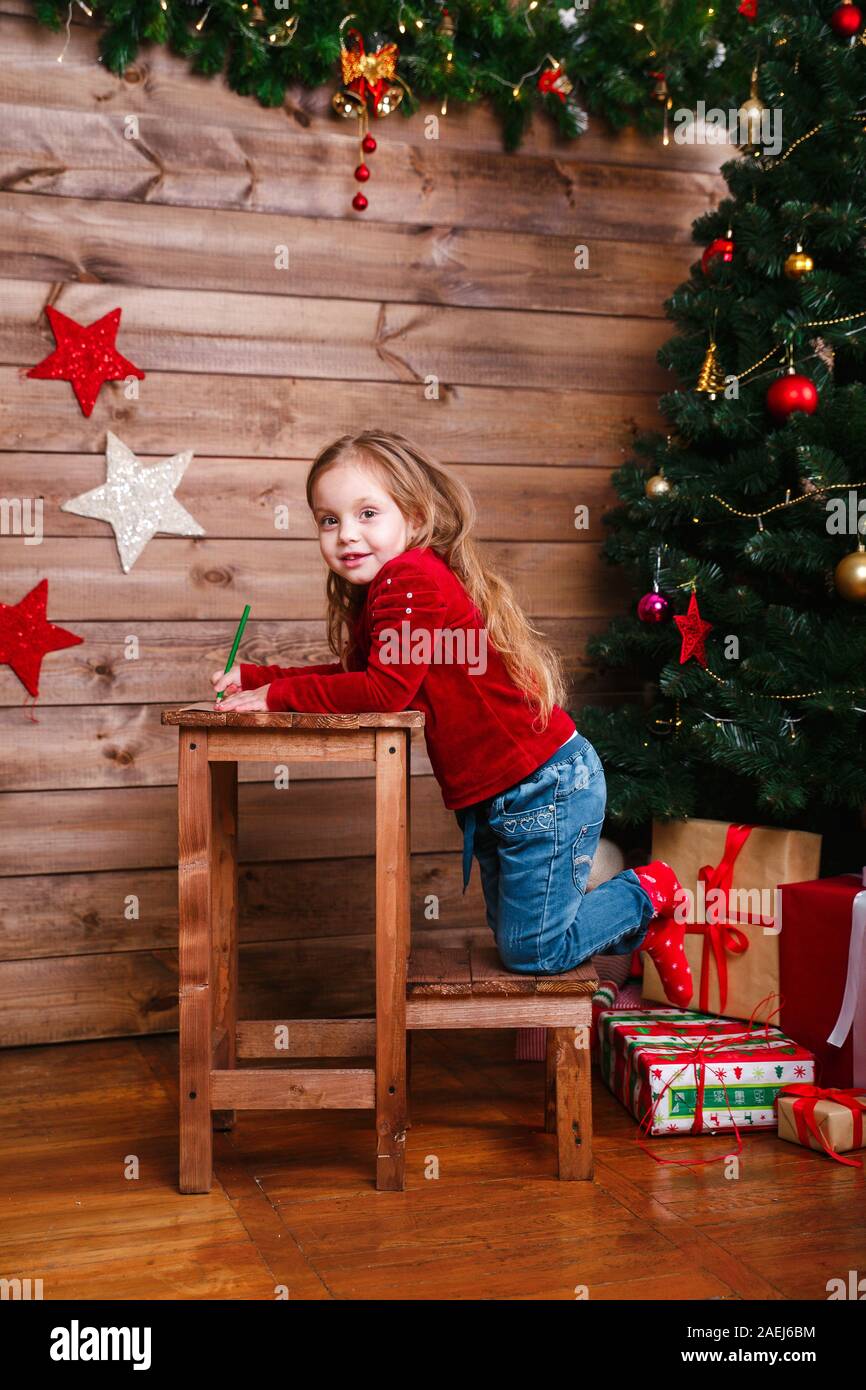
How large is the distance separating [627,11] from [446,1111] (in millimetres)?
2020

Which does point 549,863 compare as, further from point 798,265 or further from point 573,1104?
point 798,265

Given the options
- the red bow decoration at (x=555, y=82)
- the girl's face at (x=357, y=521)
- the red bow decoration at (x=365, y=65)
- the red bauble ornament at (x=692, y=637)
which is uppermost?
the red bow decoration at (x=555, y=82)

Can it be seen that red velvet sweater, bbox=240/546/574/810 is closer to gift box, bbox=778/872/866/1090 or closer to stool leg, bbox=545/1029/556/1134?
stool leg, bbox=545/1029/556/1134

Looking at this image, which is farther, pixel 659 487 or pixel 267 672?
pixel 659 487

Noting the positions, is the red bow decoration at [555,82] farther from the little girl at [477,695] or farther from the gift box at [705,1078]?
the gift box at [705,1078]

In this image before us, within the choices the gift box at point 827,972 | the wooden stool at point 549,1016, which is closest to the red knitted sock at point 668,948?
the gift box at point 827,972

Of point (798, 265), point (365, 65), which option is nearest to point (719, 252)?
point (798, 265)

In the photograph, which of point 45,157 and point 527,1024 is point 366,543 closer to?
point 527,1024

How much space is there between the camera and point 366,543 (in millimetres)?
1813

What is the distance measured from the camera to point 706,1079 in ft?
6.15

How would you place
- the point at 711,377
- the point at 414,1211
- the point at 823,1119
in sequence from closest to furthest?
the point at 414,1211 → the point at 823,1119 → the point at 711,377

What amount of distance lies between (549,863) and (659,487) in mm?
779

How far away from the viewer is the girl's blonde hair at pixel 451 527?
5.97 feet

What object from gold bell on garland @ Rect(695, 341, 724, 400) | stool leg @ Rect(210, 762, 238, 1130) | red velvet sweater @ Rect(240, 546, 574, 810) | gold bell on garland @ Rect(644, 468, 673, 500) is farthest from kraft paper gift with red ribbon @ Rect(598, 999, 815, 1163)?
gold bell on garland @ Rect(695, 341, 724, 400)
